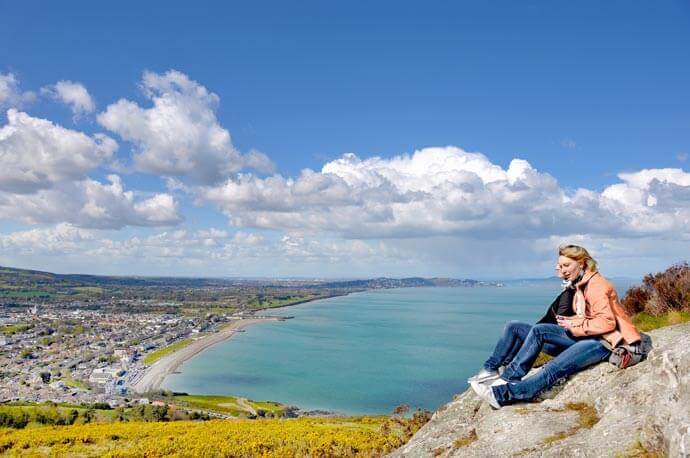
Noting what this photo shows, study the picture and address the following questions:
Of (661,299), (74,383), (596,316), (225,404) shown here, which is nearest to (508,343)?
(596,316)

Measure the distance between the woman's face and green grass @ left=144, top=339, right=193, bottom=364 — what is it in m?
104

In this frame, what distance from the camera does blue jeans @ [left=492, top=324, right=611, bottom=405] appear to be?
6.81 metres

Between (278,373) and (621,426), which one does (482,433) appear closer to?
(621,426)

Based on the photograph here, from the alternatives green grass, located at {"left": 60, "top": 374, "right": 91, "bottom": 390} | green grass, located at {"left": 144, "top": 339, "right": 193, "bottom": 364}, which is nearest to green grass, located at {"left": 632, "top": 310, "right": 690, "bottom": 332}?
green grass, located at {"left": 60, "top": 374, "right": 91, "bottom": 390}

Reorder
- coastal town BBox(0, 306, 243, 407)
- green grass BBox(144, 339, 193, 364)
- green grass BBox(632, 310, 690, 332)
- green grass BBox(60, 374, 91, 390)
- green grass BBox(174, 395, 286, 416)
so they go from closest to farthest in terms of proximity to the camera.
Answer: green grass BBox(632, 310, 690, 332)
green grass BBox(174, 395, 286, 416)
coastal town BBox(0, 306, 243, 407)
green grass BBox(60, 374, 91, 390)
green grass BBox(144, 339, 193, 364)

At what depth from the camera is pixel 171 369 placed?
297ft

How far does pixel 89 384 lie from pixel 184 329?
72.3 meters

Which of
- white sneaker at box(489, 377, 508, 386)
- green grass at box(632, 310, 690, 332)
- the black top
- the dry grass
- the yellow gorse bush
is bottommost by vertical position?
the yellow gorse bush

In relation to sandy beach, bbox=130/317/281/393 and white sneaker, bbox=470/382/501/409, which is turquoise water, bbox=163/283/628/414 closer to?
sandy beach, bbox=130/317/281/393

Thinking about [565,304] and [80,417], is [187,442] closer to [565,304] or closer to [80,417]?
[565,304]

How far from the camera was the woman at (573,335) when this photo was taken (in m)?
6.60

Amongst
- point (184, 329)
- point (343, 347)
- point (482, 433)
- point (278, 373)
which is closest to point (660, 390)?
point (482, 433)

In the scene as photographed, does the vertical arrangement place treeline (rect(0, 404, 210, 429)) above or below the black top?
below

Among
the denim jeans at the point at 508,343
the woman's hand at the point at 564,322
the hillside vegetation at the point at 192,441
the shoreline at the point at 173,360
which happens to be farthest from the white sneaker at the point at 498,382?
the shoreline at the point at 173,360
